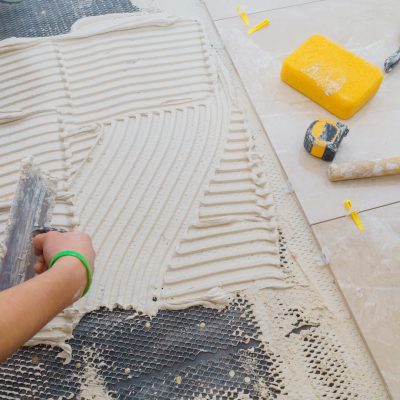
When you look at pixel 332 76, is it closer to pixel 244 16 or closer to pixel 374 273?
pixel 244 16

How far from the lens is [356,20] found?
1.61 metres

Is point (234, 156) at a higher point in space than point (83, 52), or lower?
lower

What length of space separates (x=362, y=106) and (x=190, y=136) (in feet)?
1.89

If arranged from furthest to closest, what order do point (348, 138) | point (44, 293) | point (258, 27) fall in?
point (258, 27)
point (348, 138)
point (44, 293)

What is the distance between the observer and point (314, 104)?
1393 mm

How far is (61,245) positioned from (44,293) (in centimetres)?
13

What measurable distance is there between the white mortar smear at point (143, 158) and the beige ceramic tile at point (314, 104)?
114 millimetres

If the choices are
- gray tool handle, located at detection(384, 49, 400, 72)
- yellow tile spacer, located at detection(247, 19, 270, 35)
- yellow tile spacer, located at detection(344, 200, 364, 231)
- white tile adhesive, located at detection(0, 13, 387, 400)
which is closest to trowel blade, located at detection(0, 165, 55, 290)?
white tile adhesive, located at detection(0, 13, 387, 400)

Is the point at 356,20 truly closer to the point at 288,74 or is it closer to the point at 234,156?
the point at 288,74


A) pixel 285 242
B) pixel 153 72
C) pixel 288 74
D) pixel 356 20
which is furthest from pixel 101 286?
pixel 356 20

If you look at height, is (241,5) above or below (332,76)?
above

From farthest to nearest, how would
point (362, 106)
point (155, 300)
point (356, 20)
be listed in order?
point (356, 20), point (362, 106), point (155, 300)

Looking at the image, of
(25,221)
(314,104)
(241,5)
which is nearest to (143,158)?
(25,221)

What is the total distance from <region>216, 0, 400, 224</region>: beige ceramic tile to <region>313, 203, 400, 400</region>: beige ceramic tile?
0.05 meters
